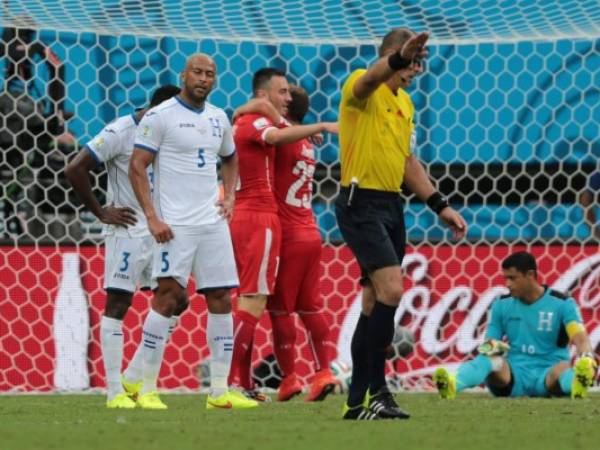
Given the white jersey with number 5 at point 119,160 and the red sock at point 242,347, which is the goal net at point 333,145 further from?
the white jersey with number 5 at point 119,160

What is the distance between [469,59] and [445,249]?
4.50 feet

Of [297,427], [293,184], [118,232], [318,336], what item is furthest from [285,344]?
[297,427]

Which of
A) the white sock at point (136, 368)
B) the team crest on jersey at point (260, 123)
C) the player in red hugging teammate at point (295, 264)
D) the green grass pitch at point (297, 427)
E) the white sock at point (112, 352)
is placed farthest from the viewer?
the player in red hugging teammate at point (295, 264)

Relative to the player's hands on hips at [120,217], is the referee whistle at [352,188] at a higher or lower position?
higher

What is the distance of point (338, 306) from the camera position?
9.44 meters

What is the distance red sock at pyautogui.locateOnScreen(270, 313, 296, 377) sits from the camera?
8352 millimetres

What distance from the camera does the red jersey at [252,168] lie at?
8.20 m

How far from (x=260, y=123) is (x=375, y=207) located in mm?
2008

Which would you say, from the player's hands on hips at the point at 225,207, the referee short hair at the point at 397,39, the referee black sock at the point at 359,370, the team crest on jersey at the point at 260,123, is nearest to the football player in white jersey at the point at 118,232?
the player's hands on hips at the point at 225,207

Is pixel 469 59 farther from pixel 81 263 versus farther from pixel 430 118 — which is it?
pixel 81 263

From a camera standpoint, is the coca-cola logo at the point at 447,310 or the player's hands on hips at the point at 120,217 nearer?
the player's hands on hips at the point at 120,217

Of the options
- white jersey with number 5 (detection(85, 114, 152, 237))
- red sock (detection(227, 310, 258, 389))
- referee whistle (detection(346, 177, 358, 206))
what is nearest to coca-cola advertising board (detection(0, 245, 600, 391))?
red sock (detection(227, 310, 258, 389))

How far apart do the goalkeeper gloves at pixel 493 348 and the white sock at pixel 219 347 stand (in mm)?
1877

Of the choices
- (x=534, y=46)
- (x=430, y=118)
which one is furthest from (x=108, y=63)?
(x=534, y=46)
